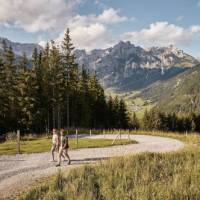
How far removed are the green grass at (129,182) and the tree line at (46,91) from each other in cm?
3892

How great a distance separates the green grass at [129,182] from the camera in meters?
10.1

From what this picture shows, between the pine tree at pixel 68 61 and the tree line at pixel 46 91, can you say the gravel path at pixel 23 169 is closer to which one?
the tree line at pixel 46 91

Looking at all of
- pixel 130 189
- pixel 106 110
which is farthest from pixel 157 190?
pixel 106 110

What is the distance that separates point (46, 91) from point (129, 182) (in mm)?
47404

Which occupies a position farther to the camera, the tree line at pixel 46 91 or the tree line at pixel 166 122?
the tree line at pixel 166 122

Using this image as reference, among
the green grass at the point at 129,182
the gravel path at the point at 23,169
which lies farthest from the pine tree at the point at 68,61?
the green grass at the point at 129,182

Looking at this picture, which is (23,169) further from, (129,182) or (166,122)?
(166,122)

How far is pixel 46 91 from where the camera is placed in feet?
189

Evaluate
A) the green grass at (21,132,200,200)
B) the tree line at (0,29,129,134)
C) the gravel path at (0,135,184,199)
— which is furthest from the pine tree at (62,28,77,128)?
the green grass at (21,132,200,200)

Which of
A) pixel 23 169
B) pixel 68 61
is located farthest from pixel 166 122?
pixel 23 169

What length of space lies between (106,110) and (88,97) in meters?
8.76

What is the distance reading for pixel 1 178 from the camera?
52.4 feet

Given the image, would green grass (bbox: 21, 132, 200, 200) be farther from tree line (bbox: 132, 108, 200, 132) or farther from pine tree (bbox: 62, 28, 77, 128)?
tree line (bbox: 132, 108, 200, 132)

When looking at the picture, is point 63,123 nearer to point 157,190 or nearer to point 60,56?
point 60,56
